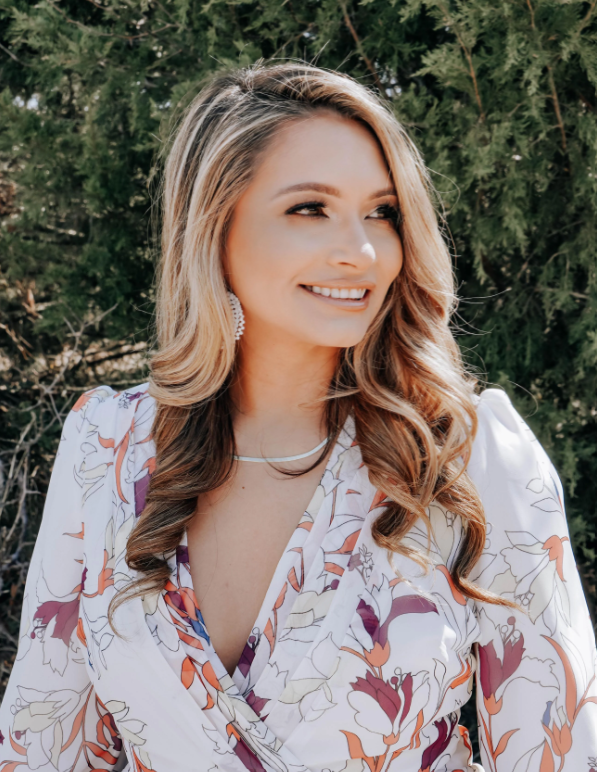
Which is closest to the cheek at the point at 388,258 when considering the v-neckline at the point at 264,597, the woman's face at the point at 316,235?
the woman's face at the point at 316,235

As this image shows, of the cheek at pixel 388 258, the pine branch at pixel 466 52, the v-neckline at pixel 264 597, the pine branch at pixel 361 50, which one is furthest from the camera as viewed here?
the pine branch at pixel 361 50

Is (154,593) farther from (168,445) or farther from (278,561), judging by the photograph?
(168,445)

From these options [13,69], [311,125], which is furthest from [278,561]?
[13,69]

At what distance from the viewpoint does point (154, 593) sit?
5.36 ft

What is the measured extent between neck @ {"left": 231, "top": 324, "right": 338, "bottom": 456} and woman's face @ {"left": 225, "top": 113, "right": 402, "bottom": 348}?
0.16 meters

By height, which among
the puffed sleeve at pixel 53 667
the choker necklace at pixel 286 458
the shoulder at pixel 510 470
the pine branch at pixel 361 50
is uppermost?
the pine branch at pixel 361 50

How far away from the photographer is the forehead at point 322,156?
5.63ft

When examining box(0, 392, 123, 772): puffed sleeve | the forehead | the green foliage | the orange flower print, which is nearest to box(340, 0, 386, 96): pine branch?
the green foliage

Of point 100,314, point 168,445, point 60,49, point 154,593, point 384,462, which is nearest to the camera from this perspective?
point 154,593

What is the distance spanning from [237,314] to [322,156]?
0.47 metres

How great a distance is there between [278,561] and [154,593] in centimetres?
30

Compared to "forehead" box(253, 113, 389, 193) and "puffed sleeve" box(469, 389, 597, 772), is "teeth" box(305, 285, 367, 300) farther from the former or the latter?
"puffed sleeve" box(469, 389, 597, 772)

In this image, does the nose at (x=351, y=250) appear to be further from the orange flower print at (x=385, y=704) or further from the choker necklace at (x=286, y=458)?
the orange flower print at (x=385, y=704)

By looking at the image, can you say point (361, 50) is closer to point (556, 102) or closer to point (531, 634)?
→ point (556, 102)
